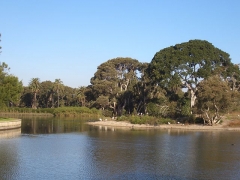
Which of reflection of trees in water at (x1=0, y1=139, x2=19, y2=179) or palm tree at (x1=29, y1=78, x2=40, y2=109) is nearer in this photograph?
reflection of trees in water at (x1=0, y1=139, x2=19, y2=179)

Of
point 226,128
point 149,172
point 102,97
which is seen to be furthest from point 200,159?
point 102,97

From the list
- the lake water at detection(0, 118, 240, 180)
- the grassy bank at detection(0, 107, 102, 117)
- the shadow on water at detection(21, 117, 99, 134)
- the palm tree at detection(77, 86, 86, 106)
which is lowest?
the lake water at detection(0, 118, 240, 180)

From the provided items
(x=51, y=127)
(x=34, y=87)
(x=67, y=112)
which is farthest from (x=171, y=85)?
(x=34, y=87)

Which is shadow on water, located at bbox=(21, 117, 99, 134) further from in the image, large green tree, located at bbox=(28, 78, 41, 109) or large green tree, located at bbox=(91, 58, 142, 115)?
large green tree, located at bbox=(28, 78, 41, 109)

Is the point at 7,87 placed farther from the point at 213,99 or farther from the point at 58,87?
the point at 58,87

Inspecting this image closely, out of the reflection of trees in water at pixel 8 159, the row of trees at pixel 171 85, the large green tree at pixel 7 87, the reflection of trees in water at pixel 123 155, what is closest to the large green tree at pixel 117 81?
the row of trees at pixel 171 85

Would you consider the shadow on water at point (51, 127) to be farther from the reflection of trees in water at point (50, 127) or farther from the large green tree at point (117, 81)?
the large green tree at point (117, 81)

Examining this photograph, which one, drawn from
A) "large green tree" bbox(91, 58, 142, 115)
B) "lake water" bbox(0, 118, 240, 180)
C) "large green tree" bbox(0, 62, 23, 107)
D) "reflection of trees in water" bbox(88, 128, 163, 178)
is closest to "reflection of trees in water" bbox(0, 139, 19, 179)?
"lake water" bbox(0, 118, 240, 180)

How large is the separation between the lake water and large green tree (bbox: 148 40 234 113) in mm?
25659

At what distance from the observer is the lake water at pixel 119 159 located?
21.6 metres

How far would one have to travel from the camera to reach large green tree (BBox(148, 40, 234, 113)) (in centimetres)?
6234

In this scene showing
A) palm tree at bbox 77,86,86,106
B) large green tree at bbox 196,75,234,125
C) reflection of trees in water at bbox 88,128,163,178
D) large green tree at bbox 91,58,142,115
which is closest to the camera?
reflection of trees in water at bbox 88,128,163,178

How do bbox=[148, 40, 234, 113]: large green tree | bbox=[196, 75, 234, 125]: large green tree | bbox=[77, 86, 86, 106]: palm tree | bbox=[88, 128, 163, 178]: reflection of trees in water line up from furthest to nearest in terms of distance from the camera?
bbox=[77, 86, 86, 106]: palm tree → bbox=[148, 40, 234, 113]: large green tree → bbox=[196, 75, 234, 125]: large green tree → bbox=[88, 128, 163, 178]: reflection of trees in water

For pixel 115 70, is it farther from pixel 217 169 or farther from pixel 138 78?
pixel 217 169
